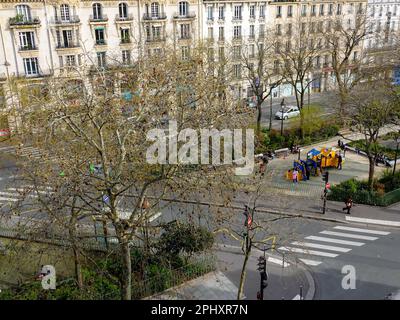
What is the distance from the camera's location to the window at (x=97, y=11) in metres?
43.1

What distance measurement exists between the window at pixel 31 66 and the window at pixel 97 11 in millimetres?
6988

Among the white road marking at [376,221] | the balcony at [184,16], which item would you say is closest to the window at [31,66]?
the balcony at [184,16]

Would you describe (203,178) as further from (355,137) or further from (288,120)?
(288,120)

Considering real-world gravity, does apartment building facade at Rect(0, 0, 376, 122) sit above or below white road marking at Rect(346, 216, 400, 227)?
above

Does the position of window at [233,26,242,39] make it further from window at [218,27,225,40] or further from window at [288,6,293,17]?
window at [288,6,293,17]

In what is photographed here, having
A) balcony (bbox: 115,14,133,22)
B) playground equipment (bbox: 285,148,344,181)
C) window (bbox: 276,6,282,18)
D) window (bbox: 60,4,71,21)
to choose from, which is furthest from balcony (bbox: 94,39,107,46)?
playground equipment (bbox: 285,148,344,181)

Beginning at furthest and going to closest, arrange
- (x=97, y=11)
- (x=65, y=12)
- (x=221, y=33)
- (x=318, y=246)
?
(x=221, y=33), (x=97, y=11), (x=65, y=12), (x=318, y=246)

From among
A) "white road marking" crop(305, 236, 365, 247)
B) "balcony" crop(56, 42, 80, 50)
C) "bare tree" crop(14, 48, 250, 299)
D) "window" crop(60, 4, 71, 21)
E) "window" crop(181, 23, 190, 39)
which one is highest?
"window" crop(60, 4, 71, 21)

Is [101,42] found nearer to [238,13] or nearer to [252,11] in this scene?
[238,13]

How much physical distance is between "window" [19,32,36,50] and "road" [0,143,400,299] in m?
22.0

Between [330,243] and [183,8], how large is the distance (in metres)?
32.4

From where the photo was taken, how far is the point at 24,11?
40250 mm

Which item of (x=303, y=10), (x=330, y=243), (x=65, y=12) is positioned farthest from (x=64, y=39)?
(x=330, y=243)

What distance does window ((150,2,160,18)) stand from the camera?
45684mm
